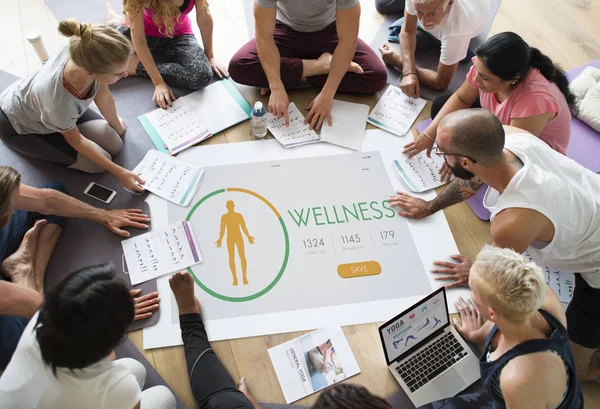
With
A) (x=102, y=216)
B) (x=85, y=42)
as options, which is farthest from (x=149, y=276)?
(x=85, y=42)

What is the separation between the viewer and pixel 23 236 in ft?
6.05

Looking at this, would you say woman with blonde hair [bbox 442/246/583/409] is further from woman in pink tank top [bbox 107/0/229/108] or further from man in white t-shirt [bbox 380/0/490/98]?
woman in pink tank top [bbox 107/0/229/108]

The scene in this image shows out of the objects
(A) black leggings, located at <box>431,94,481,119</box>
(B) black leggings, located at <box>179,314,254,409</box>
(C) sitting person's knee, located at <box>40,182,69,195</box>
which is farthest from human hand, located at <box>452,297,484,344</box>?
(C) sitting person's knee, located at <box>40,182,69,195</box>

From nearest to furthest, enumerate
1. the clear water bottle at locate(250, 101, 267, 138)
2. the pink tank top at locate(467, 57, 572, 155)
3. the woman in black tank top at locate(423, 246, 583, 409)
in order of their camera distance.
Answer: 1. the woman in black tank top at locate(423, 246, 583, 409)
2. the pink tank top at locate(467, 57, 572, 155)
3. the clear water bottle at locate(250, 101, 267, 138)

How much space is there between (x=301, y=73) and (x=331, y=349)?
1350 mm

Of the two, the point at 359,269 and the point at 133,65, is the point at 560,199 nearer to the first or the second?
the point at 359,269

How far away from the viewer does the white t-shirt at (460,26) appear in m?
2.21

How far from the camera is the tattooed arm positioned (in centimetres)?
190

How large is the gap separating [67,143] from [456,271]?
5.55 feet

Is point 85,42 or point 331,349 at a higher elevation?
point 85,42

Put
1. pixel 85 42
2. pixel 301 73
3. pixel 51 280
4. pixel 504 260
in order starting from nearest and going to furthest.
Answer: pixel 504 260 → pixel 85 42 → pixel 51 280 → pixel 301 73

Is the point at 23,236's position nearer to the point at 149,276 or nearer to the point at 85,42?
the point at 149,276

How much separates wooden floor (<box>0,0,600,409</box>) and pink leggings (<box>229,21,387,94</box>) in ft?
0.23

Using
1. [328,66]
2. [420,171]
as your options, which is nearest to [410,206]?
[420,171]
